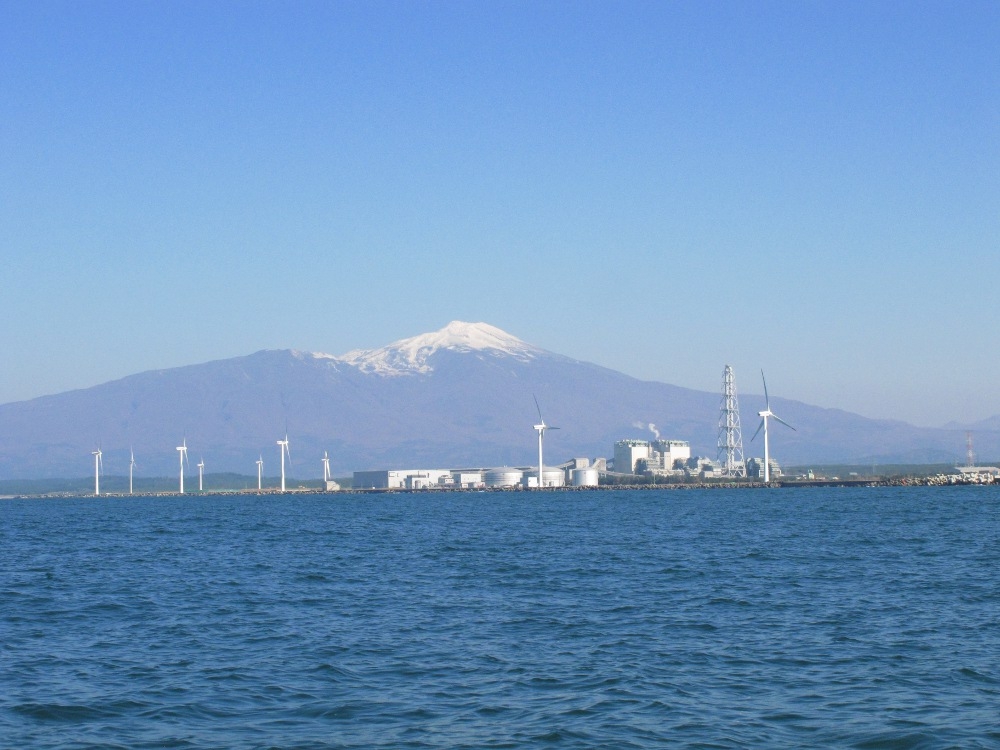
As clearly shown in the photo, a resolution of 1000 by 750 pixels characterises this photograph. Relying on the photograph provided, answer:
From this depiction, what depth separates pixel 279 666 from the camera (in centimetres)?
2731

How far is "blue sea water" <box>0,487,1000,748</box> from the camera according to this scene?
70.4ft

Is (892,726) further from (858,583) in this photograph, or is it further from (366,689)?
(858,583)

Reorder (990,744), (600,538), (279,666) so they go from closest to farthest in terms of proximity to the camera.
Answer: (990,744) < (279,666) < (600,538)

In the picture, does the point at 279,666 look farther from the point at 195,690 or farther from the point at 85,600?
the point at 85,600

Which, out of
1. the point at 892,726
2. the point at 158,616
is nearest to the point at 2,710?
the point at 158,616

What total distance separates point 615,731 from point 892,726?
4614mm

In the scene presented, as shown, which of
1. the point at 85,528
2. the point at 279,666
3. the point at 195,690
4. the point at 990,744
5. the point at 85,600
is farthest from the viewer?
the point at 85,528

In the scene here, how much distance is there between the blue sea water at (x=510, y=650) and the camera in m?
21.5

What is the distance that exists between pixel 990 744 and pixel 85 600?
29.3 metres

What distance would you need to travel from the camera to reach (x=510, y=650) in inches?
1132

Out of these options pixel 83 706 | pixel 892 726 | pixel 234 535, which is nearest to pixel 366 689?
pixel 83 706

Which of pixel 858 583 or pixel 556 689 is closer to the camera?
pixel 556 689

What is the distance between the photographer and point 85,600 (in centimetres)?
4031

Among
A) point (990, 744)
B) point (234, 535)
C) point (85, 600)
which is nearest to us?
point (990, 744)
